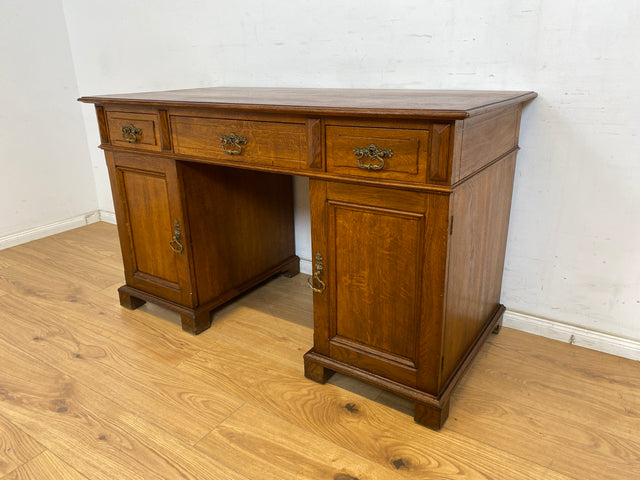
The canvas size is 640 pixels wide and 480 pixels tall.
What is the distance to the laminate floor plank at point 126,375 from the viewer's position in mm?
1395

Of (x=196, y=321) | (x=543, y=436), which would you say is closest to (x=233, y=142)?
(x=196, y=321)

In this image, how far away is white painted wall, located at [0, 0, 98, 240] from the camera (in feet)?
8.56

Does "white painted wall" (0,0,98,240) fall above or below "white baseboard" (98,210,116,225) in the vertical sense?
above

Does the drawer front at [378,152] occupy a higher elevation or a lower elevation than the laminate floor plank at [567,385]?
higher

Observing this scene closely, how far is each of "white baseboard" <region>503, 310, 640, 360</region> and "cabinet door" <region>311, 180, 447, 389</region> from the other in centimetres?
66

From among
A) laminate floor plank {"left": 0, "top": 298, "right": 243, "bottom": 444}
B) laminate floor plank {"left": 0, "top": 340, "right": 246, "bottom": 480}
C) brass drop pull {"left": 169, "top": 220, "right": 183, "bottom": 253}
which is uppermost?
brass drop pull {"left": 169, "top": 220, "right": 183, "bottom": 253}

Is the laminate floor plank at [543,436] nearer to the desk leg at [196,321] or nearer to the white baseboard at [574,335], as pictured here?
the white baseboard at [574,335]

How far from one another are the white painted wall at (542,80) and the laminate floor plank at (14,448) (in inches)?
60.6

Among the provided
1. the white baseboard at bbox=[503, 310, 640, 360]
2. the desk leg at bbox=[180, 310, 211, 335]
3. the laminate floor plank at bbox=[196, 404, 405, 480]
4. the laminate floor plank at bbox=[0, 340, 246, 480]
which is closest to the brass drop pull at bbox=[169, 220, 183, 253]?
the desk leg at bbox=[180, 310, 211, 335]

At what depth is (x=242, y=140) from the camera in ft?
4.66

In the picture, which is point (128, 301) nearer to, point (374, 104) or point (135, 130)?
point (135, 130)

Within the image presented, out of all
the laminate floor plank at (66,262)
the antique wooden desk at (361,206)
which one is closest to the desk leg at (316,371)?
the antique wooden desk at (361,206)

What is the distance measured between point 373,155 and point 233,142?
1.58ft

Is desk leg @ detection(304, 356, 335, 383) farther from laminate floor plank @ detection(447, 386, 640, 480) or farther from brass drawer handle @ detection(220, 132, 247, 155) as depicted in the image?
brass drawer handle @ detection(220, 132, 247, 155)
